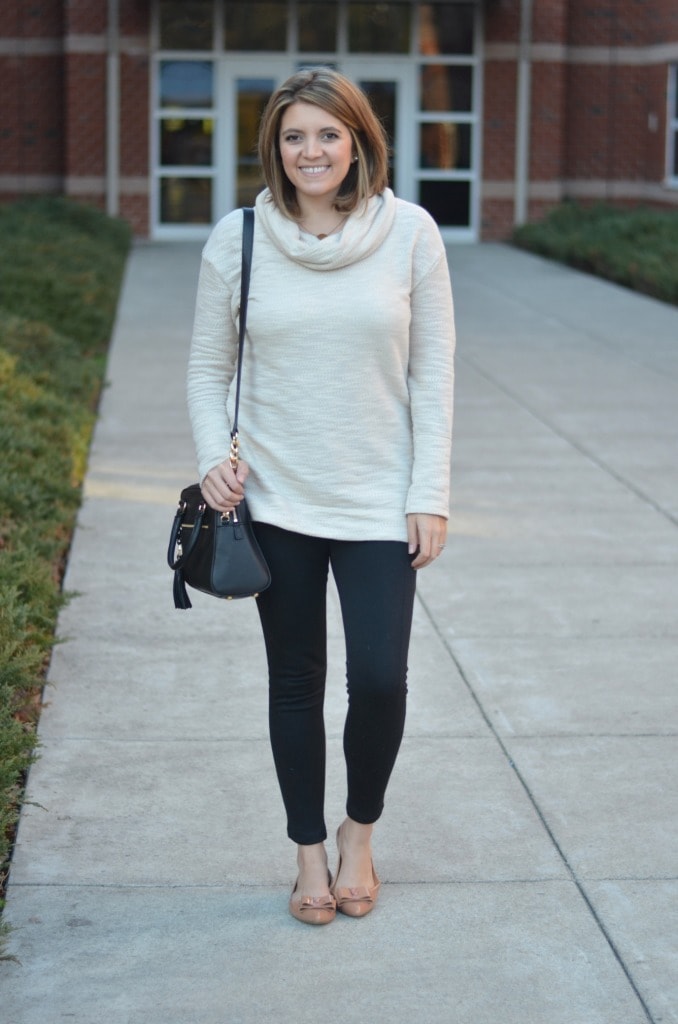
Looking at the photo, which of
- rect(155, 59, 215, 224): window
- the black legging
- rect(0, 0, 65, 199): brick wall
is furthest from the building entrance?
the black legging

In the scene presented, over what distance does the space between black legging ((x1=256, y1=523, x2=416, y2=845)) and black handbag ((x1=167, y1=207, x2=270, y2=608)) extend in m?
0.09

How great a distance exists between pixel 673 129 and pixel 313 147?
2303cm

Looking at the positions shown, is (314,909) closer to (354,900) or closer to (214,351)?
(354,900)

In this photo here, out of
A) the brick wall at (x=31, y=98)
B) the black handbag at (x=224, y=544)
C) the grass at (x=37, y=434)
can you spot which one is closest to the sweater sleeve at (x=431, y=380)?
the black handbag at (x=224, y=544)

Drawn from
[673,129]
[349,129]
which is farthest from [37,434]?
[673,129]

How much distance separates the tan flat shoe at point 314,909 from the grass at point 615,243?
13883 millimetres

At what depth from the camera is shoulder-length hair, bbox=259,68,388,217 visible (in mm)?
3301

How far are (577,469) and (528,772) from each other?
14.4ft

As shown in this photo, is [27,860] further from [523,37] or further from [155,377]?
[523,37]

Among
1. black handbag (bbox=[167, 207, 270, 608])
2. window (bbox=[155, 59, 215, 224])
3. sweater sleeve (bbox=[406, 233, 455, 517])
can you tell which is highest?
window (bbox=[155, 59, 215, 224])

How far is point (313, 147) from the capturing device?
3293 mm

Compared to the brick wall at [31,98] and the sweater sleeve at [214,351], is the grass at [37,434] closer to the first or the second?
the sweater sleeve at [214,351]

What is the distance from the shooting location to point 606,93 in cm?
2572

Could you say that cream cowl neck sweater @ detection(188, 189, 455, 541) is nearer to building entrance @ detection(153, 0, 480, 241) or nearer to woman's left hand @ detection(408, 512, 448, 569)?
woman's left hand @ detection(408, 512, 448, 569)
